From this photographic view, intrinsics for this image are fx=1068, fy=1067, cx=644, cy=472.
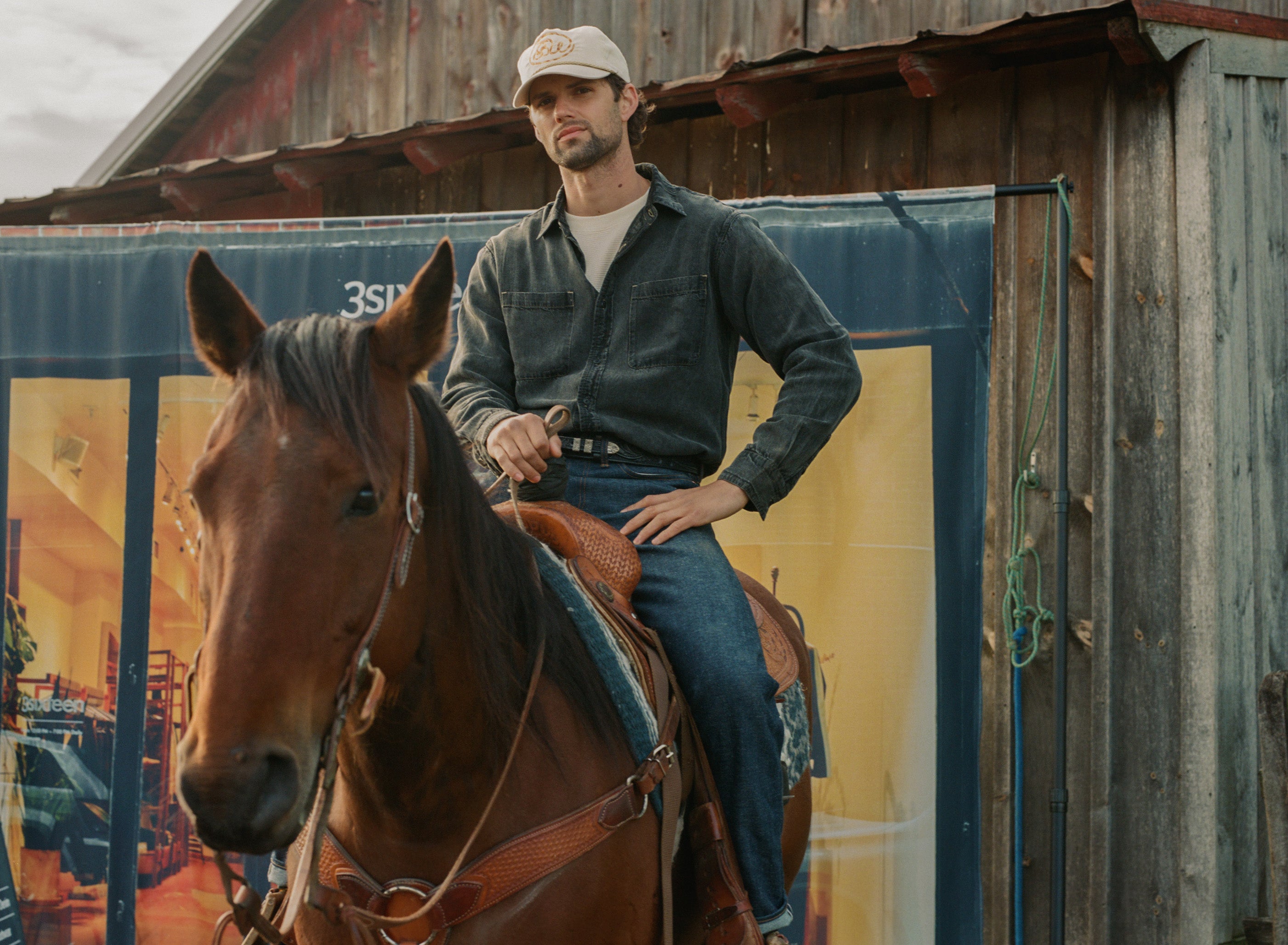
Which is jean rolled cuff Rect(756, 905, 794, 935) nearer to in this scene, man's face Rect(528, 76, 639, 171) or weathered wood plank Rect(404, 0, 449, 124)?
man's face Rect(528, 76, 639, 171)

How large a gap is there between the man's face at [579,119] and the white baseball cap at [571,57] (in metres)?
0.03

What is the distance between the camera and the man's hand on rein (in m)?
2.23

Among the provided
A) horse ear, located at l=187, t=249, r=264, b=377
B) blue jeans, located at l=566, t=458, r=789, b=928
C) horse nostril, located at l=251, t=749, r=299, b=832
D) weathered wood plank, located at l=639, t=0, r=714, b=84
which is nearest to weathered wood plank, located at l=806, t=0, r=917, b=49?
weathered wood plank, located at l=639, t=0, r=714, b=84

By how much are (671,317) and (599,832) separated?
127 cm

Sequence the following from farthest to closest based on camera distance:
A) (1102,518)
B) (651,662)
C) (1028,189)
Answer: (1102,518) → (1028,189) → (651,662)

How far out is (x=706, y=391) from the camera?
8.71 ft

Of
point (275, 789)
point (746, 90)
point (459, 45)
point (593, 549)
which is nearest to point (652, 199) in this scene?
point (593, 549)

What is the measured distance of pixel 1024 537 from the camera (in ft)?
13.6

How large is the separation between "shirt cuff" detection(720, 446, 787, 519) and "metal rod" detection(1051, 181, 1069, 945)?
1791 mm

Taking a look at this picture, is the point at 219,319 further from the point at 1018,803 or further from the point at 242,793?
the point at 1018,803

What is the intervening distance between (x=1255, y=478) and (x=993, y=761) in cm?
143

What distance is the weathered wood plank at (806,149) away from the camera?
4672 mm

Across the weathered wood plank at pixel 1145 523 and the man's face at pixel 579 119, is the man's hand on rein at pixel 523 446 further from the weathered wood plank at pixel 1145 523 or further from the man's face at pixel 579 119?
the weathered wood plank at pixel 1145 523

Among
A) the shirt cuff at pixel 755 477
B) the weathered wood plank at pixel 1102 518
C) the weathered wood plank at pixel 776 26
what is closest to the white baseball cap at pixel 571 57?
the shirt cuff at pixel 755 477
